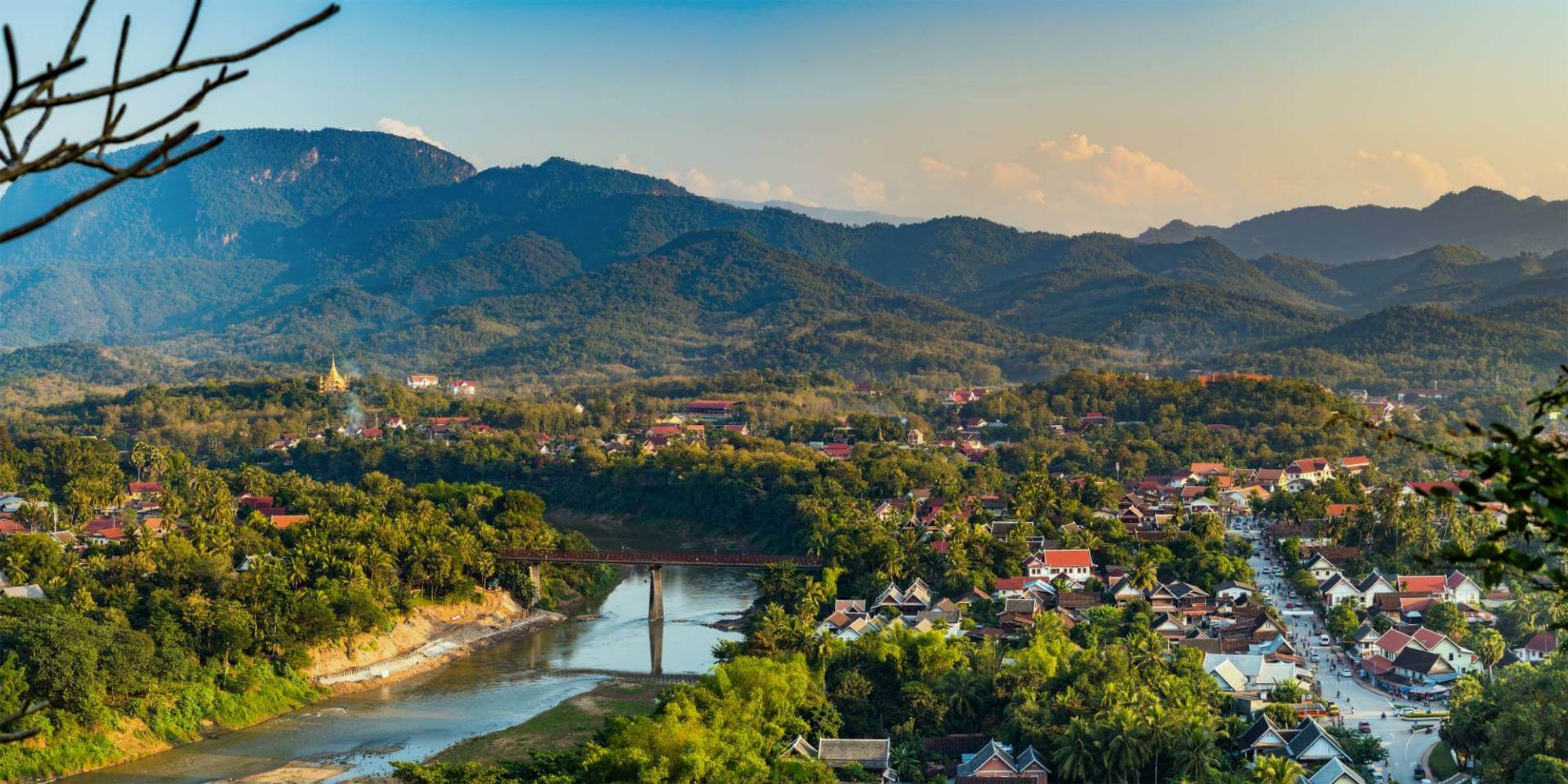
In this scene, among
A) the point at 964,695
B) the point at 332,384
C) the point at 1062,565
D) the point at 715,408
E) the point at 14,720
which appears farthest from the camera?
the point at 715,408

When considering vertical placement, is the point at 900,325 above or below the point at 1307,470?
above

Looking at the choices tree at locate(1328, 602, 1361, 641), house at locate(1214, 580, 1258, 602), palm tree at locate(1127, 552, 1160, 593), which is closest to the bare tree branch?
tree at locate(1328, 602, 1361, 641)

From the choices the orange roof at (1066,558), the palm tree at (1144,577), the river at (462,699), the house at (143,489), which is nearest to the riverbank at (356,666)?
the river at (462,699)

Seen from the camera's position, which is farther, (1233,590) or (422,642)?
(1233,590)

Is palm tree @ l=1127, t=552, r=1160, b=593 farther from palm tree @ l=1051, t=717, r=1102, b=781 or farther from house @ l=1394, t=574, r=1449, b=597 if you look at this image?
palm tree @ l=1051, t=717, r=1102, b=781

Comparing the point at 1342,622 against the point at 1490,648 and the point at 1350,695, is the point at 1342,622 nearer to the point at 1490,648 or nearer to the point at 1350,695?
the point at 1490,648

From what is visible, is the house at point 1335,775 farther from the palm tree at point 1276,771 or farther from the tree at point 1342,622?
the tree at point 1342,622

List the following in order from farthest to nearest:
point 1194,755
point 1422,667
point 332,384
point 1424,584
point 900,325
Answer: point 900,325 → point 332,384 → point 1424,584 → point 1422,667 → point 1194,755

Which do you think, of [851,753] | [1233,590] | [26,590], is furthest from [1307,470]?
[26,590]
